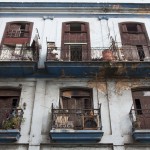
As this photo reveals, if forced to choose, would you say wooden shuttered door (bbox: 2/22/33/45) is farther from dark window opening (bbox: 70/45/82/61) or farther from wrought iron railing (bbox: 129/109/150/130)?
wrought iron railing (bbox: 129/109/150/130)

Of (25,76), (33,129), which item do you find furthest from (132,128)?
(25,76)

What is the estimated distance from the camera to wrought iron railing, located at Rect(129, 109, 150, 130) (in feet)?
37.5

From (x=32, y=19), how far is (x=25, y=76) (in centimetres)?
473

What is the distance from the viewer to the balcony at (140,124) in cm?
1096

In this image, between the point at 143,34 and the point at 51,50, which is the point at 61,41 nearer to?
the point at 51,50

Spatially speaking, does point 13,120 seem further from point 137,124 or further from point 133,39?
point 133,39

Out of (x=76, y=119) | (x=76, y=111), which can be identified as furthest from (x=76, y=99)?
(x=76, y=119)

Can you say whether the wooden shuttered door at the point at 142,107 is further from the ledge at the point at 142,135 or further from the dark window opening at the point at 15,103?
the dark window opening at the point at 15,103

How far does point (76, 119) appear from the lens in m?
11.8

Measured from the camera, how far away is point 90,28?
642 inches

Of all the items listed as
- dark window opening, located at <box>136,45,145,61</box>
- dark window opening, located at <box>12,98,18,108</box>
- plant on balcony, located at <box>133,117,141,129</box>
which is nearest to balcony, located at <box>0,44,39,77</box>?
dark window opening, located at <box>12,98,18,108</box>

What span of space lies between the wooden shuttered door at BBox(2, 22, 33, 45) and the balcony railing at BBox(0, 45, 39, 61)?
1.94 feet

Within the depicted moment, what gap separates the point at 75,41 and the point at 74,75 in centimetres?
271

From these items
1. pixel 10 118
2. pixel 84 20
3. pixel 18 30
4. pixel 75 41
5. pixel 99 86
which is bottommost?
pixel 10 118
